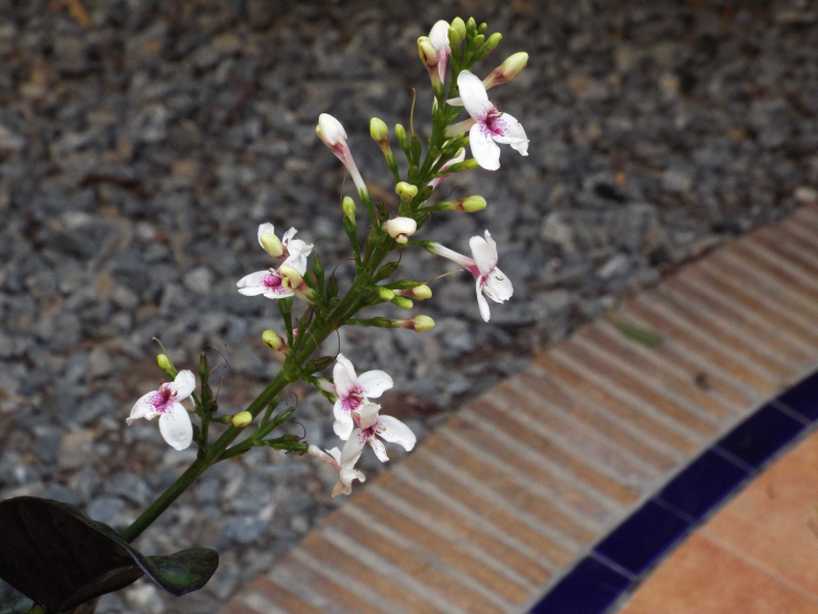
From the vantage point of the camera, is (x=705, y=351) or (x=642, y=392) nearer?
(x=642, y=392)

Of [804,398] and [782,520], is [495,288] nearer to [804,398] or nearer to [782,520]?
[782,520]

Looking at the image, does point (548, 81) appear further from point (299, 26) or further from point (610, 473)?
point (610, 473)

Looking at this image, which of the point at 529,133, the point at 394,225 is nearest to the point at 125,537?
the point at 394,225

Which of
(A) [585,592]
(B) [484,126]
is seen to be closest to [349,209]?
(B) [484,126]

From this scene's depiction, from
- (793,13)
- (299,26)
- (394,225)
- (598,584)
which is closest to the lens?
(394,225)

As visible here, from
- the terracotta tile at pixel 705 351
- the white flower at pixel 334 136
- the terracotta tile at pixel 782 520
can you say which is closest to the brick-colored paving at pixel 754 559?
the terracotta tile at pixel 782 520

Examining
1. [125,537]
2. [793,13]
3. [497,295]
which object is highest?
[497,295]
